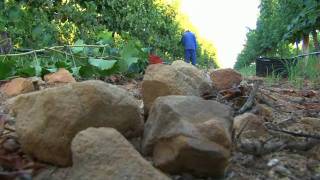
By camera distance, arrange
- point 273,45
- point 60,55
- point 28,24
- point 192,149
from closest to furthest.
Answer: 1. point 192,149
2. point 60,55
3. point 28,24
4. point 273,45

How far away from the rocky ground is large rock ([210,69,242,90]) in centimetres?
57

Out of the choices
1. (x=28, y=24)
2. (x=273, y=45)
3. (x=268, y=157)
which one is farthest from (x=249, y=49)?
(x=268, y=157)

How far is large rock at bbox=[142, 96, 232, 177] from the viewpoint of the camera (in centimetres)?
102

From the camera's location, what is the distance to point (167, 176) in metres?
1.04

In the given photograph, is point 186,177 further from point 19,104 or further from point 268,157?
point 19,104

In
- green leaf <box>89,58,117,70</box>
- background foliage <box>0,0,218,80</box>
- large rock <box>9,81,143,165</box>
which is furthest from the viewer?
background foliage <box>0,0,218,80</box>

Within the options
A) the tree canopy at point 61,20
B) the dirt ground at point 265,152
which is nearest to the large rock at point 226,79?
the dirt ground at point 265,152

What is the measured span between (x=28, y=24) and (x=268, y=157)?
2.97m

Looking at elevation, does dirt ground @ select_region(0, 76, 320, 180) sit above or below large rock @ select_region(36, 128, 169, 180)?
below

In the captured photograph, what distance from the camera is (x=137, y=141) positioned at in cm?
122

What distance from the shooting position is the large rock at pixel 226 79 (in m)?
1.99

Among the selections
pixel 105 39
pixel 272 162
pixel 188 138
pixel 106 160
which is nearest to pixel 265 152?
pixel 272 162

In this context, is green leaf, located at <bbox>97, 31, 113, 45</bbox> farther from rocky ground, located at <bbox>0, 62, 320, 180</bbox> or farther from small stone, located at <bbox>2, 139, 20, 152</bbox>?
small stone, located at <bbox>2, 139, 20, 152</bbox>

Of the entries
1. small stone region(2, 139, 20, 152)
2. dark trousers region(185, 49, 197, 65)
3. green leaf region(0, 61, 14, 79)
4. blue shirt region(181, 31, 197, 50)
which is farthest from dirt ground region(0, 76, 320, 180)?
blue shirt region(181, 31, 197, 50)
